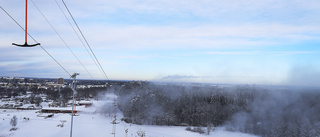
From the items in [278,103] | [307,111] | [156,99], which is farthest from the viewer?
[156,99]

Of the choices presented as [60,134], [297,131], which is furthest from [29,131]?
[297,131]

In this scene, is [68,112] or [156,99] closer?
[68,112]

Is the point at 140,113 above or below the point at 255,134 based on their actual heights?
above

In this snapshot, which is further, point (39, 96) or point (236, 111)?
point (39, 96)

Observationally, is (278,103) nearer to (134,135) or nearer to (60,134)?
(134,135)

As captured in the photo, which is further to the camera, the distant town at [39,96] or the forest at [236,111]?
the distant town at [39,96]

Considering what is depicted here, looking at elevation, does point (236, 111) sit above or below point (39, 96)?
below

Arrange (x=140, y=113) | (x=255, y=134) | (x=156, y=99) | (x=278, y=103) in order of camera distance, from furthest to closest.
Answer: (x=156, y=99)
(x=278, y=103)
(x=140, y=113)
(x=255, y=134)

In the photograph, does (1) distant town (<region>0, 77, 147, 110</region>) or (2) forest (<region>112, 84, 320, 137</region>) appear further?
(1) distant town (<region>0, 77, 147, 110</region>)
